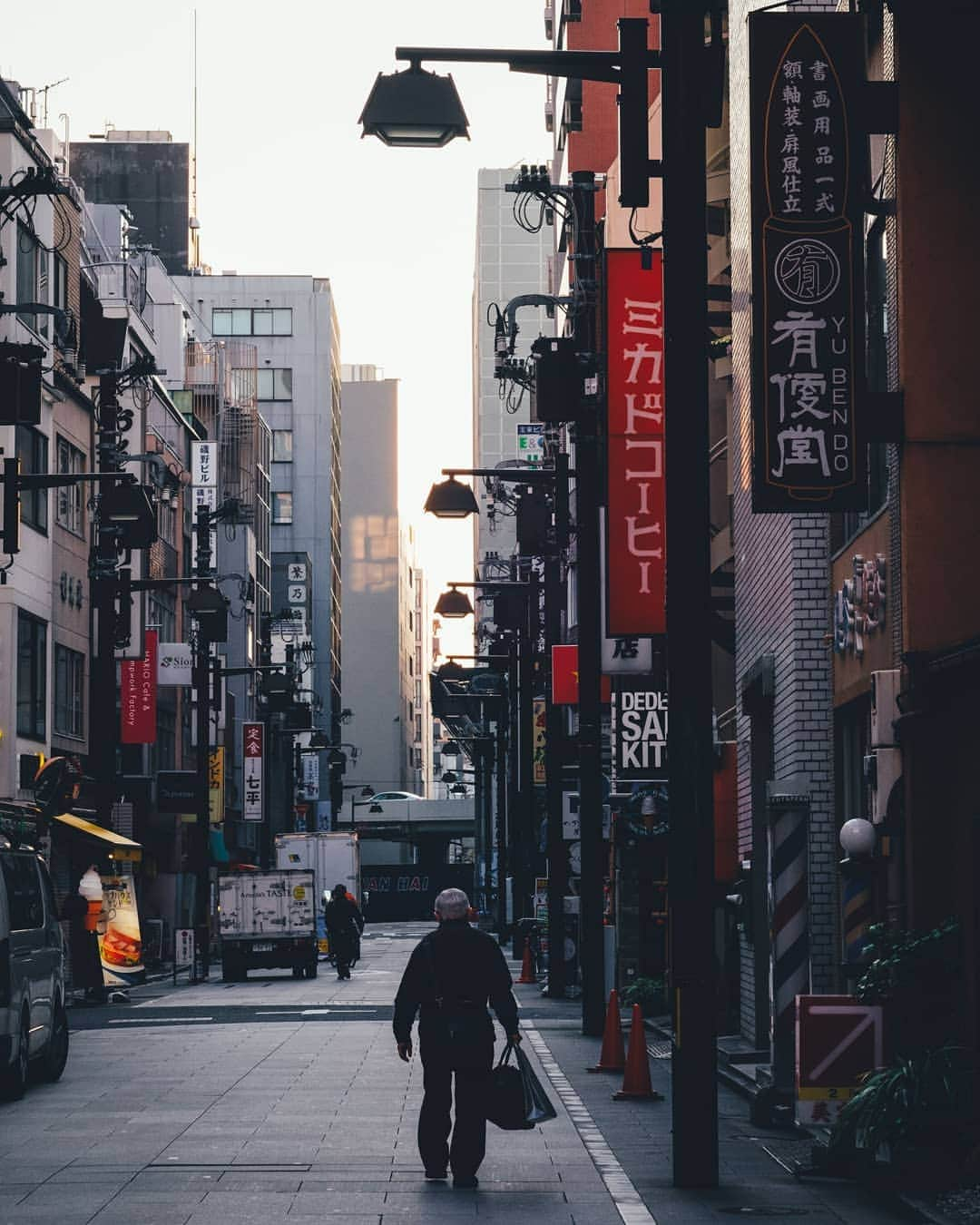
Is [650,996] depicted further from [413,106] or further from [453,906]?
[413,106]

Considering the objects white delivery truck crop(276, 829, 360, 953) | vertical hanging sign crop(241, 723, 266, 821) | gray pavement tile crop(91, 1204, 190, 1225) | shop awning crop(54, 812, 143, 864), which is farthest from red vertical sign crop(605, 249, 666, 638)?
vertical hanging sign crop(241, 723, 266, 821)

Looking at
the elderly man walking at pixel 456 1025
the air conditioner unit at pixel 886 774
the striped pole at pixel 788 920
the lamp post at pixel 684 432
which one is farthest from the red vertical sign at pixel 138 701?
the lamp post at pixel 684 432

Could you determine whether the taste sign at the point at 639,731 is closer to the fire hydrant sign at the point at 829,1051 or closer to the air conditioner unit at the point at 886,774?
the air conditioner unit at the point at 886,774

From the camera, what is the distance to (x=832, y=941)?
2016 centimetres

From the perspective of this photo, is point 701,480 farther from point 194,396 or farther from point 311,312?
point 311,312

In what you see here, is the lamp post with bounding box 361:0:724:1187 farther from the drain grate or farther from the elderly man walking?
the elderly man walking

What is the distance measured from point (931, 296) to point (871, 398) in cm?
91

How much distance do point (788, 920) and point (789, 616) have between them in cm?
551

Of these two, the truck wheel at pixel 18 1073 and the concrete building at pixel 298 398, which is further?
the concrete building at pixel 298 398

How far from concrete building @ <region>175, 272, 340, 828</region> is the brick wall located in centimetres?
12491

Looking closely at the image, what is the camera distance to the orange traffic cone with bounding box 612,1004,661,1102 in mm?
18766

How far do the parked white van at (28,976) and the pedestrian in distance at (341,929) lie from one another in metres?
25.2

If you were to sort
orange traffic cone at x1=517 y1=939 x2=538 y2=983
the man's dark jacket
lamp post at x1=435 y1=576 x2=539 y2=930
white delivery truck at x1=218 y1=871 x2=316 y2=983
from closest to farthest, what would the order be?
the man's dark jacket → orange traffic cone at x1=517 y1=939 x2=538 y2=983 → white delivery truck at x1=218 y1=871 x2=316 y2=983 → lamp post at x1=435 y1=576 x2=539 y2=930

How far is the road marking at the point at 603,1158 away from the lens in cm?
1216
